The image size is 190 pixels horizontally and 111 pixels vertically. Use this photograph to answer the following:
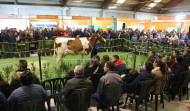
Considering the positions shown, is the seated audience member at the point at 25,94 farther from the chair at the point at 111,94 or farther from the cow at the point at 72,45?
the cow at the point at 72,45

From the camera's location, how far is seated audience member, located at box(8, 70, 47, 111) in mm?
2664

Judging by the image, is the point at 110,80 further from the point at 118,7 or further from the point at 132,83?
the point at 118,7

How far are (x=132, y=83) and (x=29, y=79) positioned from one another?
89.6 inches

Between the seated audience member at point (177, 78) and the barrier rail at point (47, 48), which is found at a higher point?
the barrier rail at point (47, 48)

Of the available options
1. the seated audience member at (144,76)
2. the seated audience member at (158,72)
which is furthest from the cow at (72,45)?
the seated audience member at (144,76)

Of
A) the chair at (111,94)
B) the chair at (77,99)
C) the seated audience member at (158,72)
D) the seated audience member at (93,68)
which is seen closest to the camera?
Answer: the chair at (77,99)

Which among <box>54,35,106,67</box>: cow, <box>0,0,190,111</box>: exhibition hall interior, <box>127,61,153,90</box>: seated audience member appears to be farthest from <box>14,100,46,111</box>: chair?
<box>54,35,106,67</box>: cow

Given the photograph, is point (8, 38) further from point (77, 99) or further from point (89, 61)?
point (77, 99)

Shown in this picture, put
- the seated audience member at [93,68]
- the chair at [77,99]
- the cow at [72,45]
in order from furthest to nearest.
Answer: the cow at [72,45] → the seated audience member at [93,68] → the chair at [77,99]

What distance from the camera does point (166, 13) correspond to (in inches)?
1202

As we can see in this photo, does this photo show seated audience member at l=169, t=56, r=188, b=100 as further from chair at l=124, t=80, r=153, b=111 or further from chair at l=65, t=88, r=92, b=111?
chair at l=65, t=88, r=92, b=111

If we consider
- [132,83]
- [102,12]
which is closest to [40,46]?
[132,83]

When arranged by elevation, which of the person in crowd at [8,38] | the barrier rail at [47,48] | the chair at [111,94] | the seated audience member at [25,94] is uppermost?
the person in crowd at [8,38]

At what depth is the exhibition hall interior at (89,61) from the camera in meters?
3.20
